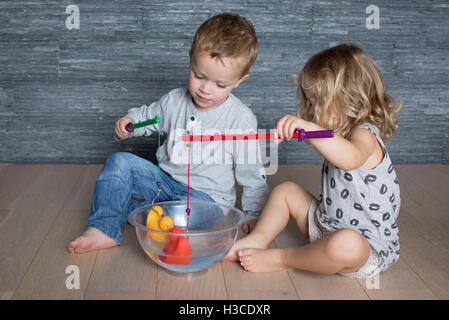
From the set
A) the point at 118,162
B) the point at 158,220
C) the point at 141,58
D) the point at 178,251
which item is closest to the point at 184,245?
the point at 178,251

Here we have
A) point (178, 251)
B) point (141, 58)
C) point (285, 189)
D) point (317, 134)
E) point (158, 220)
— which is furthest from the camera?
point (141, 58)

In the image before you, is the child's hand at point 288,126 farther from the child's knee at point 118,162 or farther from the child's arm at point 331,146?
the child's knee at point 118,162

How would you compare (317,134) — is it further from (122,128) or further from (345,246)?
(122,128)

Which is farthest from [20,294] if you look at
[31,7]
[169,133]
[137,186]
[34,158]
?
[31,7]

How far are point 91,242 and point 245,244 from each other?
35 cm

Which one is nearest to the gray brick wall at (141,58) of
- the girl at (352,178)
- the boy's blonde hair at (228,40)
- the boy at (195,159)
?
the boy at (195,159)

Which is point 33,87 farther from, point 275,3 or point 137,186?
point 275,3

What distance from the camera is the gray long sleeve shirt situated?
1.33 metres

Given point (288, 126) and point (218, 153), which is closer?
point (288, 126)

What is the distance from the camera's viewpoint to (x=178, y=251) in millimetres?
1046

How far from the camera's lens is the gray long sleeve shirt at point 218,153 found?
4.38 ft

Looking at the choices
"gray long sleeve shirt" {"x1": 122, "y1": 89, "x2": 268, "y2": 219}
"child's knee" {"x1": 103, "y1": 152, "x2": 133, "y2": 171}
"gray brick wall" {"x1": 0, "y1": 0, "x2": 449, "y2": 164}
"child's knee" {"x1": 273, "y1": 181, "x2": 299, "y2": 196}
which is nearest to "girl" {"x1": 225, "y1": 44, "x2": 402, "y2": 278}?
"child's knee" {"x1": 273, "y1": 181, "x2": 299, "y2": 196}

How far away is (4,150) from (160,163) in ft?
2.70

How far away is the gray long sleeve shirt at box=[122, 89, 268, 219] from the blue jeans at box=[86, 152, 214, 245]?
0.03 metres
